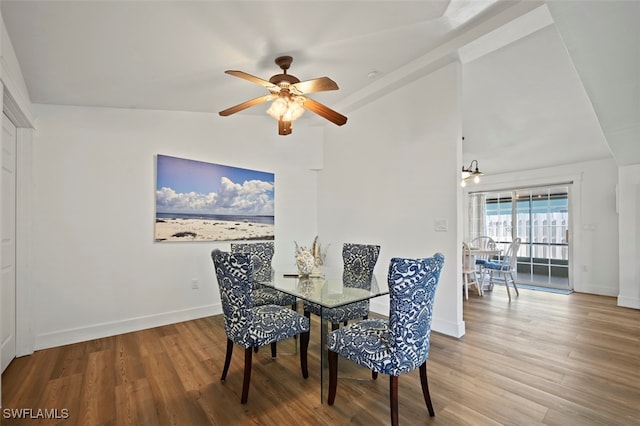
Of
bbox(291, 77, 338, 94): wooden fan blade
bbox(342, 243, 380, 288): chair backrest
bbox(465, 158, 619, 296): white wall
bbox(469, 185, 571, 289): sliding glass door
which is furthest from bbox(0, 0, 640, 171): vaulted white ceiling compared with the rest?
bbox(469, 185, 571, 289): sliding glass door

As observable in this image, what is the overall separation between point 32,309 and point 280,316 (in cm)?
240

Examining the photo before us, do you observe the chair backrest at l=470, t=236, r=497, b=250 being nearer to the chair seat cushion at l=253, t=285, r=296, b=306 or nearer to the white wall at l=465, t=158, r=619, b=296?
the white wall at l=465, t=158, r=619, b=296

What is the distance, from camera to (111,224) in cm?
309

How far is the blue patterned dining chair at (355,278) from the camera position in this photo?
97.4 inches

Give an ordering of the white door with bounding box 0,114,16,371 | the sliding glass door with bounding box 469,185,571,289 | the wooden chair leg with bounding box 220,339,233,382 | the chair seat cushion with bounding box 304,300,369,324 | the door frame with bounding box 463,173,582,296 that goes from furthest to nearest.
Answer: the sliding glass door with bounding box 469,185,571,289, the door frame with bounding box 463,173,582,296, the chair seat cushion with bounding box 304,300,369,324, the white door with bounding box 0,114,16,371, the wooden chair leg with bounding box 220,339,233,382

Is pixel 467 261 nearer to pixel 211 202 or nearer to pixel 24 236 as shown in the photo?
pixel 211 202

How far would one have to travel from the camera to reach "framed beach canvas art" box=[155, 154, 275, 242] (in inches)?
135

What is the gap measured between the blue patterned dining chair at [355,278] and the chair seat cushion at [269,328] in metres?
0.30

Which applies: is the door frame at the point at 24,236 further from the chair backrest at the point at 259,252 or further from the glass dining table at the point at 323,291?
the glass dining table at the point at 323,291

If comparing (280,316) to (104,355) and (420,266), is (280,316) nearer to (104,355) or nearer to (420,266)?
(420,266)

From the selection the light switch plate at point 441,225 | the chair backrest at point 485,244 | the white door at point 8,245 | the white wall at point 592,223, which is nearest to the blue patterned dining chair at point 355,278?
the light switch plate at point 441,225

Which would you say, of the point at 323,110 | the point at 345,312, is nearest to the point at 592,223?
the point at 345,312

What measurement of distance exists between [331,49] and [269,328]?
239 cm

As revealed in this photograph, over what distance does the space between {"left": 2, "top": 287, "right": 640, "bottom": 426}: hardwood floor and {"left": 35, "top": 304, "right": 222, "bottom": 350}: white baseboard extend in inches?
4.0
